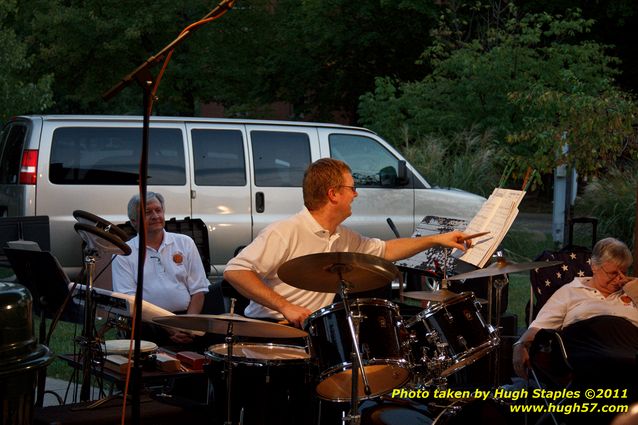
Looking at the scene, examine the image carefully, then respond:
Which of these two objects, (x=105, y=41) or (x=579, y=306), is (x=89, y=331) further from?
(x=105, y=41)

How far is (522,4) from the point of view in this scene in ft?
93.9

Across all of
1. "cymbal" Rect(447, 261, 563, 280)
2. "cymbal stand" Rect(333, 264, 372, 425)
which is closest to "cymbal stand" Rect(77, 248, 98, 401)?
"cymbal stand" Rect(333, 264, 372, 425)

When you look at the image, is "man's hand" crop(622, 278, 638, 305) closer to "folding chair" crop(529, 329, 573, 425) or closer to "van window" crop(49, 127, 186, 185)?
"folding chair" crop(529, 329, 573, 425)

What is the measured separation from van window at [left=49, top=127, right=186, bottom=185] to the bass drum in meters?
6.37

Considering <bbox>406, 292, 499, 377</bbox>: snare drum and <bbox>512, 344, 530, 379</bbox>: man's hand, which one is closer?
<bbox>406, 292, 499, 377</bbox>: snare drum

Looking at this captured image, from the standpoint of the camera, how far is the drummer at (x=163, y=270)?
7230mm

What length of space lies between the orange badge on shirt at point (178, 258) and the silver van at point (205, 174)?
368 cm

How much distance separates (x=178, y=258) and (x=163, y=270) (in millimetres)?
144

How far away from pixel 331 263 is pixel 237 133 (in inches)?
279

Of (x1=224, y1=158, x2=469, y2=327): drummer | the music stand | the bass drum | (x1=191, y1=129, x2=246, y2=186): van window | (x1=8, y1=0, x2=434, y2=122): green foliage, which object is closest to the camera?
the bass drum

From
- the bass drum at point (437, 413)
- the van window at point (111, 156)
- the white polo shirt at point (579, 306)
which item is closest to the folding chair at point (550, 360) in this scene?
the white polo shirt at point (579, 306)

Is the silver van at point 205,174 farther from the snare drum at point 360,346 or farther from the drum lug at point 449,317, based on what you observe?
the snare drum at point 360,346

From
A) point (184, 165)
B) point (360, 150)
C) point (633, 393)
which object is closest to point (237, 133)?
point (184, 165)

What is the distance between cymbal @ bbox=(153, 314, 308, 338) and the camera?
15.7 ft
